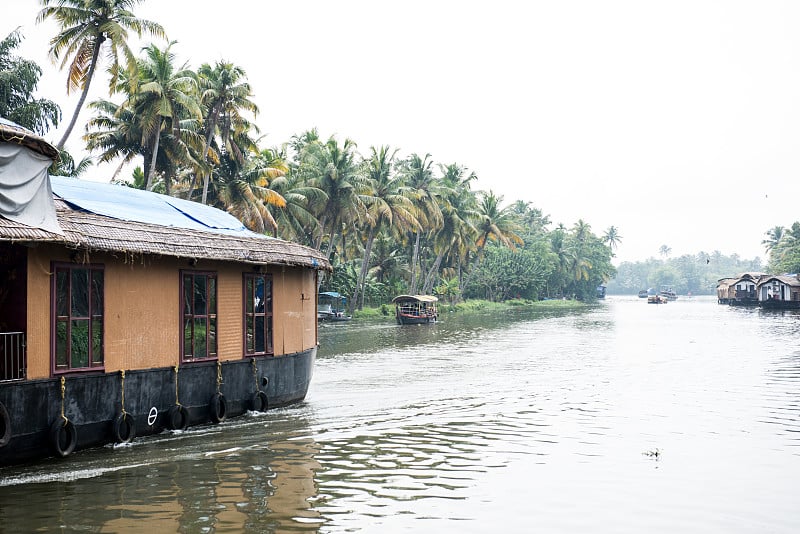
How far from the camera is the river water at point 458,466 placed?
23.9ft

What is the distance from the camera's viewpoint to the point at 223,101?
101 feet

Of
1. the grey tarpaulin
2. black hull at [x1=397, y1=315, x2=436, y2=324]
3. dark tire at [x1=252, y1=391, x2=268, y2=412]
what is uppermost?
the grey tarpaulin

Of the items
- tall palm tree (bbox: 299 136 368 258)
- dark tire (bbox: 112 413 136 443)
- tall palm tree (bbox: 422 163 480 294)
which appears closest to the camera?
dark tire (bbox: 112 413 136 443)

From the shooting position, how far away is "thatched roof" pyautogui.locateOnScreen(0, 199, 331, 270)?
7.98m

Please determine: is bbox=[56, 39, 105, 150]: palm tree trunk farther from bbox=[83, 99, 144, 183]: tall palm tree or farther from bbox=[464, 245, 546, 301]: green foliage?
bbox=[464, 245, 546, 301]: green foliage

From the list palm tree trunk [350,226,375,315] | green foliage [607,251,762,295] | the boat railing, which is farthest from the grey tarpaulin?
→ green foliage [607,251,762,295]

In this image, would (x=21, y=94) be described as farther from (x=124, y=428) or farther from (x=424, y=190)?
(x=424, y=190)

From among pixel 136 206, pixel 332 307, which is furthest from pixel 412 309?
pixel 136 206

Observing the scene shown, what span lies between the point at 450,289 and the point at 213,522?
175 feet

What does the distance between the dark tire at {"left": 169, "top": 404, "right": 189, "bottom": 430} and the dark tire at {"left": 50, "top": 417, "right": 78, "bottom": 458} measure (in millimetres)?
1568

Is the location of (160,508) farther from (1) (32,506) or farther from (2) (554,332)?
(2) (554,332)

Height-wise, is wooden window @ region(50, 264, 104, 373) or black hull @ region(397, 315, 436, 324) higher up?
wooden window @ region(50, 264, 104, 373)

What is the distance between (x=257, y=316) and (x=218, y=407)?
5.42 ft

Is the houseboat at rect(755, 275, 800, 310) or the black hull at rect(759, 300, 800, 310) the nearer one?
the black hull at rect(759, 300, 800, 310)
